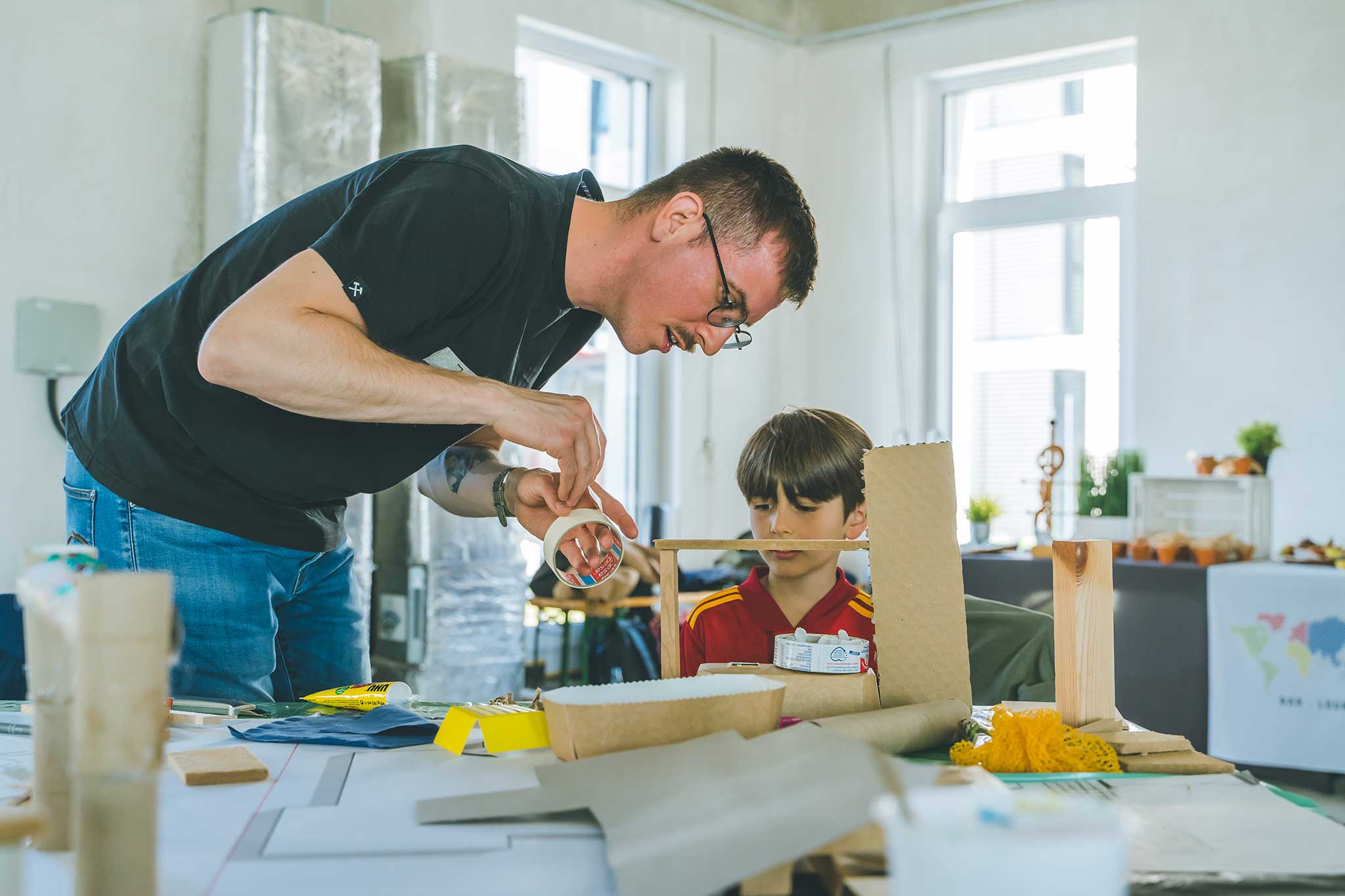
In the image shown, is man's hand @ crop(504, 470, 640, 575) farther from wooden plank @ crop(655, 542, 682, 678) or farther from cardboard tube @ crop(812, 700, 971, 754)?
cardboard tube @ crop(812, 700, 971, 754)

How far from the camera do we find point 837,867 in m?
0.65

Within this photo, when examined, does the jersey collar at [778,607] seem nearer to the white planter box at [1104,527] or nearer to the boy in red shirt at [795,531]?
the boy in red shirt at [795,531]

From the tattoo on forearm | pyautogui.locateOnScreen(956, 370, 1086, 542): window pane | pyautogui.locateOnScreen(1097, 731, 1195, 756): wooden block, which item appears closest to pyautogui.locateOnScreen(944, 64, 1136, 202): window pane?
pyautogui.locateOnScreen(956, 370, 1086, 542): window pane

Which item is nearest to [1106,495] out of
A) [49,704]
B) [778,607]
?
[778,607]

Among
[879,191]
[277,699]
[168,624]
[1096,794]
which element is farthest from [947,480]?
[879,191]

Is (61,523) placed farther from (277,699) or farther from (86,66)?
(277,699)

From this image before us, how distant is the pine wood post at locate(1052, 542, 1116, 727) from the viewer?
41.2 inches

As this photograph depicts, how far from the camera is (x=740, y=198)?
4.75 feet

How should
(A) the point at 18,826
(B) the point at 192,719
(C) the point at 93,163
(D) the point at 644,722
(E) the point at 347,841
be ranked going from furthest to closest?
1. (C) the point at 93,163
2. (B) the point at 192,719
3. (D) the point at 644,722
4. (E) the point at 347,841
5. (A) the point at 18,826

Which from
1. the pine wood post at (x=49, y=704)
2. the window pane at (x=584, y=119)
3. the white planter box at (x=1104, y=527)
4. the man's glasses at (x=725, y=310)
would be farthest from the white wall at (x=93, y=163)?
the white planter box at (x=1104, y=527)

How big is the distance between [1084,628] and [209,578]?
40.6 inches

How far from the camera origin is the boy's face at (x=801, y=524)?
71.1 inches

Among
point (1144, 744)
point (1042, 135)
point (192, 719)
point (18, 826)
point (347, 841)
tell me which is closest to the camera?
point (18, 826)

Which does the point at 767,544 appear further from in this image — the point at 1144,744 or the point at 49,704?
the point at 49,704
